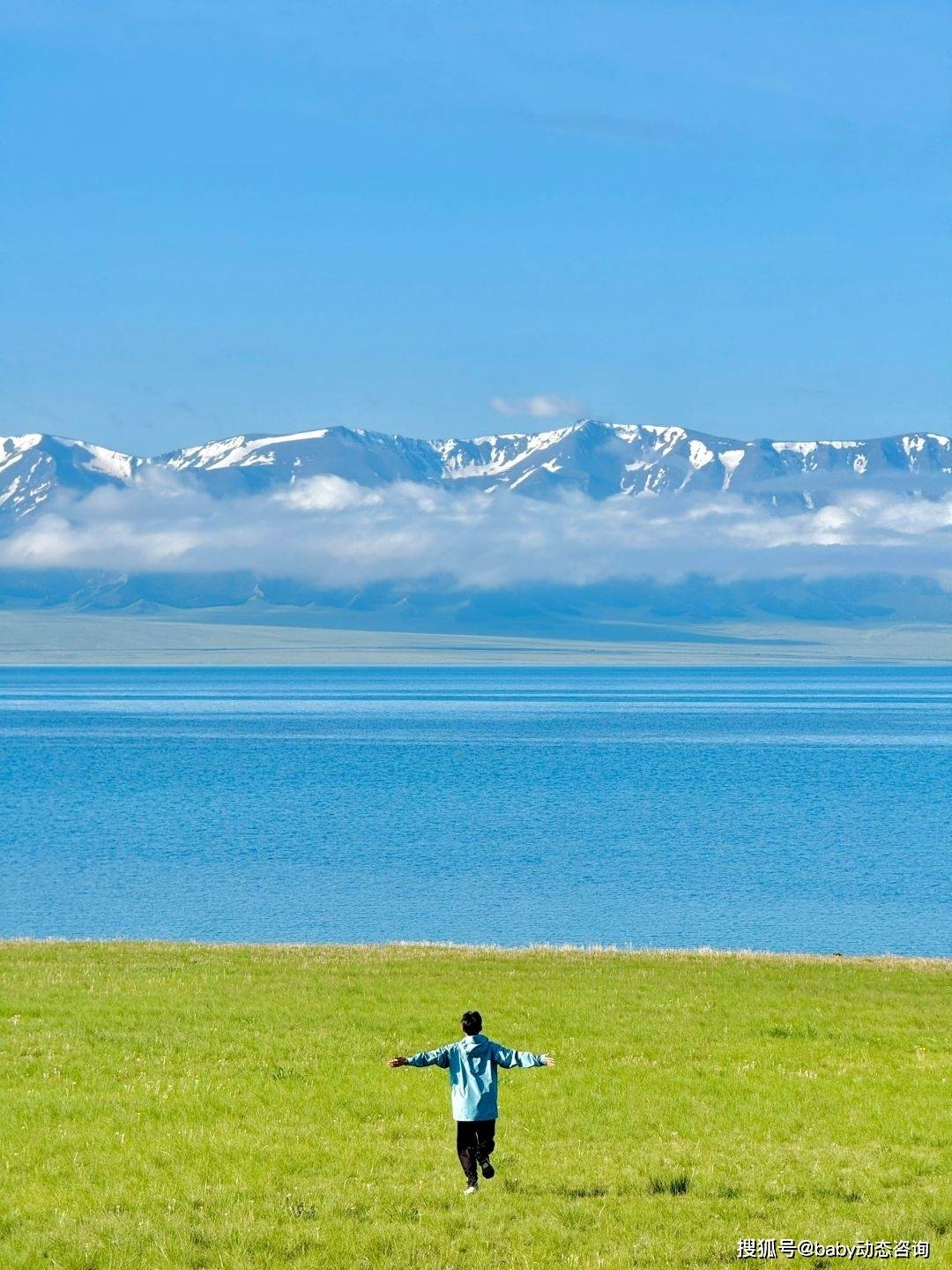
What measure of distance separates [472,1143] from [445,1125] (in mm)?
3211

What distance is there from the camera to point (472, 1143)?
16.6 meters

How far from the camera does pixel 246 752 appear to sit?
16112 centimetres

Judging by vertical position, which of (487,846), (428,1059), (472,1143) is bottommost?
(472,1143)

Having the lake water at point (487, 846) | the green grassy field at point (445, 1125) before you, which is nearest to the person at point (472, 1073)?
the green grassy field at point (445, 1125)

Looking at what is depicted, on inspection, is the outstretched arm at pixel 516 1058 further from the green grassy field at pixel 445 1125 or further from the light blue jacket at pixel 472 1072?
the green grassy field at pixel 445 1125

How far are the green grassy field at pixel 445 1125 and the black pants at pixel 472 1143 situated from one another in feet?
1.29

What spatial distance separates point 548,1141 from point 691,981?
13714mm

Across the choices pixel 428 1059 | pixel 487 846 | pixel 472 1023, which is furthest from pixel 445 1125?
pixel 487 846

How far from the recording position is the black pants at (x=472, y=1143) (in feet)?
54.0

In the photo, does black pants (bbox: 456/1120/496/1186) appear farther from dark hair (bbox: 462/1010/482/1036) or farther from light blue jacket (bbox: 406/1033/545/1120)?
dark hair (bbox: 462/1010/482/1036)

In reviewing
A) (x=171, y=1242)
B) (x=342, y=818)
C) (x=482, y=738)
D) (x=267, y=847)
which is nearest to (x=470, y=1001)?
(x=171, y=1242)

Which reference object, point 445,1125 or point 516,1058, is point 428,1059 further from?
point 445,1125

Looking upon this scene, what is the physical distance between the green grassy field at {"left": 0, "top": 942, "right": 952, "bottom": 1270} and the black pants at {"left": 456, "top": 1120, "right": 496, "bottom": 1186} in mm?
393

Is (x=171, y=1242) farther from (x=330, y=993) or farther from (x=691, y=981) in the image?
(x=691, y=981)
